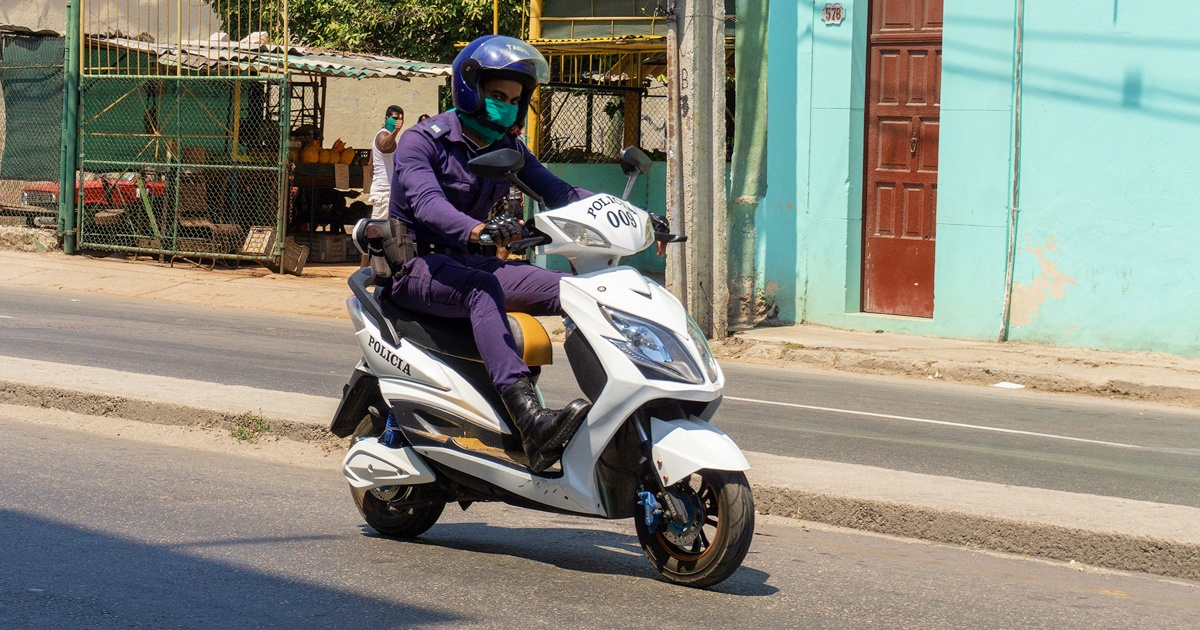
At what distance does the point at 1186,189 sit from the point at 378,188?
307 inches

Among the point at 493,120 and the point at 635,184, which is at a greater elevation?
the point at 635,184

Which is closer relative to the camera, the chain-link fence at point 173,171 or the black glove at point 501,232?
the black glove at point 501,232

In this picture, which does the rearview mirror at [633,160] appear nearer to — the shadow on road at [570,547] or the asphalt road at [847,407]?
the shadow on road at [570,547]

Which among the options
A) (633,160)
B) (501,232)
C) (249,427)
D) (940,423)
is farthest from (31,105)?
(501,232)

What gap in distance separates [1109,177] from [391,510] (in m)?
9.07

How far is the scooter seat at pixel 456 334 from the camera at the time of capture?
15.6 ft

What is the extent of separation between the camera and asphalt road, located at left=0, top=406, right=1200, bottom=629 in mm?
4227

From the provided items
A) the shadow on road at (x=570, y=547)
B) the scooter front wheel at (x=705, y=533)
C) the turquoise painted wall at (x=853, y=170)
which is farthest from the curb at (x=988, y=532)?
the turquoise painted wall at (x=853, y=170)

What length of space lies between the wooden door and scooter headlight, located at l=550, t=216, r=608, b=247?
30.5ft

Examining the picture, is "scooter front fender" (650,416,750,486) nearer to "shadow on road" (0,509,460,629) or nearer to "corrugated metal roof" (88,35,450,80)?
"shadow on road" (0,509,460,629)

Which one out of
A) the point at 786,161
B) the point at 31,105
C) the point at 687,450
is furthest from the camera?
the point at 31,105

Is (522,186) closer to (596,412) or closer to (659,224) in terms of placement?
(659,224)

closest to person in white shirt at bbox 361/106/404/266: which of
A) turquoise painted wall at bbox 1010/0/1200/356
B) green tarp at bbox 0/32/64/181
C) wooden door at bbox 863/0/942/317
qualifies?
wooden door at bbox 863/0/942/317

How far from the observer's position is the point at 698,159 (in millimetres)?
12594
